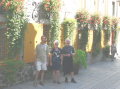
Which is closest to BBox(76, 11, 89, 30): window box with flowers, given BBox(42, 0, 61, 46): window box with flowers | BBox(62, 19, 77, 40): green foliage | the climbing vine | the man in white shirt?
BBox(62, 19, 77, 40): green foliage

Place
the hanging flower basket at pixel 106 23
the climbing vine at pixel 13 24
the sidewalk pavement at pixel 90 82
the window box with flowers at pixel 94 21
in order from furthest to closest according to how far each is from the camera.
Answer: the hanging flower basket at pixel 106 23 → the window box with flowers at pixel 94 21 → the sidewalk pavement at pixel 90 82 → the climbing vine at pixel 13 24

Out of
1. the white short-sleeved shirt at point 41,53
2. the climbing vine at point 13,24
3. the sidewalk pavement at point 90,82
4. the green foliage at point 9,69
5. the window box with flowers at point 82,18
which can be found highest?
the window box with flowers at point 82,18

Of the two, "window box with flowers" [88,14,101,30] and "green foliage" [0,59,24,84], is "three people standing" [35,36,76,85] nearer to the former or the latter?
"green foliage" [0,59,24,84]

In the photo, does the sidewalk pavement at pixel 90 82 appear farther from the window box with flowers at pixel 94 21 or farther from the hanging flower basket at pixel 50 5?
the window box with flowers at pixel 94 21

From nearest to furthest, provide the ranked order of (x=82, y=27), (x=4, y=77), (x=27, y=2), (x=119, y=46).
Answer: (x=4, y=77)
(x=27, y=2)
(x=82, y=27)
(x=119, y=46)

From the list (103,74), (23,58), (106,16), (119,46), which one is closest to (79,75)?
(103,74)

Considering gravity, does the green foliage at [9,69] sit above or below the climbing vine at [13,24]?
below

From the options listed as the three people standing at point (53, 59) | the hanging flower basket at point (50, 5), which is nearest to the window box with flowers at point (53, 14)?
the hanging flower basket at point (50, 5)

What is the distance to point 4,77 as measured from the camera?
34.2 ft

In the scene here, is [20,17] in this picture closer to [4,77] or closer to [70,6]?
[4,77]

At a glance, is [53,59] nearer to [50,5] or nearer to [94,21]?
[50,5]

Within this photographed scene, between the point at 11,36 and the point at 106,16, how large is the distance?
1149 centimetres

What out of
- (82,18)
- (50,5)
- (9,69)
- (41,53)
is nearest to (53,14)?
(50,5)

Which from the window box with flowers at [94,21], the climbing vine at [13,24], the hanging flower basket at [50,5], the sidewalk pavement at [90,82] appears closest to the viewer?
the climbing vine at [13,24]
